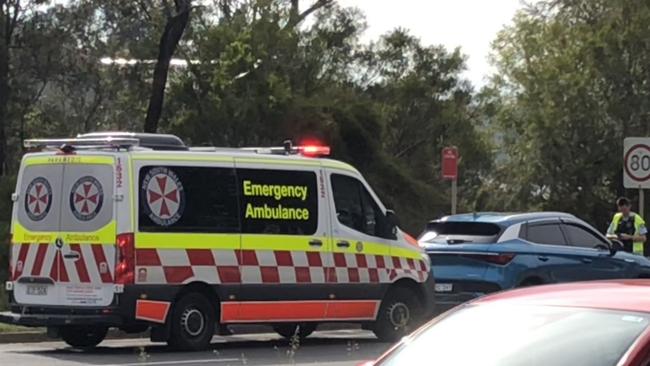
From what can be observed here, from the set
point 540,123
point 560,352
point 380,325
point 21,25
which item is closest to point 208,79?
point 21,25

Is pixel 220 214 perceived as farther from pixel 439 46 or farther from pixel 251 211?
pixel 439 46

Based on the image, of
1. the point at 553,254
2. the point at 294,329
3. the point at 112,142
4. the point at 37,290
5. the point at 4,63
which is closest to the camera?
the point at 112,142

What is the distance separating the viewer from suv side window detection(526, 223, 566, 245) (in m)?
16.9

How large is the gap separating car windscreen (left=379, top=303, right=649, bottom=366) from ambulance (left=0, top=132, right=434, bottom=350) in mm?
8464

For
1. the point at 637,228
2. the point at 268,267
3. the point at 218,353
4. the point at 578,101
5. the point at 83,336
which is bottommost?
the point at 218,353

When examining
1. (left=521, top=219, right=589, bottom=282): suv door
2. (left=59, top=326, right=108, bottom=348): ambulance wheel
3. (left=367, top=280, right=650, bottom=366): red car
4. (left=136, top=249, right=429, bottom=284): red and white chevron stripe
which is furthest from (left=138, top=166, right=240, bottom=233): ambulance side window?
(left=367, top=280, right=650, bottom=366): red car

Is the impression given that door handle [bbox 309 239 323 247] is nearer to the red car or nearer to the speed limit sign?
the speed limit sign

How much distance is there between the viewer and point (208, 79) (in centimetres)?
3475

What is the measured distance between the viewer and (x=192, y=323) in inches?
578

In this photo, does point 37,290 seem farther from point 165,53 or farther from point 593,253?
point 165,53

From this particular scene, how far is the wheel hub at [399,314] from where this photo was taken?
16328 millimetres

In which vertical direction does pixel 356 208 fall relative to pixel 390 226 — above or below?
above

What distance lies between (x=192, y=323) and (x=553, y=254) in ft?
16.3

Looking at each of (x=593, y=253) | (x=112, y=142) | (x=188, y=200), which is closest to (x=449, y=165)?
(x=593, y=253)
